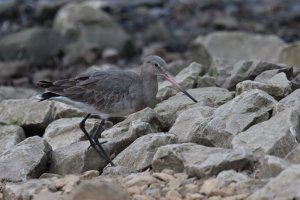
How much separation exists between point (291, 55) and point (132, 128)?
4866 millimetres

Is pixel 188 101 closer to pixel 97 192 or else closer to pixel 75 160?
pixel 75 160

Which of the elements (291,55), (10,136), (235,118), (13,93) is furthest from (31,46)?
(235,118)

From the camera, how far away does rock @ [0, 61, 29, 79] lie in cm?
1858

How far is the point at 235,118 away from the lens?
8.26 m

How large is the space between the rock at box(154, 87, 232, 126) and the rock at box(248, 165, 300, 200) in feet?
10.1

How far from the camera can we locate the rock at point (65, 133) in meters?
9.55

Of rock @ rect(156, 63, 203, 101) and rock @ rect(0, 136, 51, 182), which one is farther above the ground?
rock @ rect(0, 136, 51, 182)

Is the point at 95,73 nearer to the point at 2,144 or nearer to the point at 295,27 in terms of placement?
the point at 2,144

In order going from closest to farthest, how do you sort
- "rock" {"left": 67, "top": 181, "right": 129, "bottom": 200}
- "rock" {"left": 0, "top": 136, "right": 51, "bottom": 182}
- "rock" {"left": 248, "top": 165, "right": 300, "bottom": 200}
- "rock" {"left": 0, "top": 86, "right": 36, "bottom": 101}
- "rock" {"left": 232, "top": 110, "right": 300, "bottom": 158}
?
"rock" {"left": 248, "top": 165, "right": 300, "bottom": 200}
"rock" {"left": 67, "top": 181, "right": 129, "bottom": 200}
"rock" {"left": 232, "top": 110, "right": 300, "bottom": 158}
"rock" {"left": 0, "top": 136, "right": 51, "bottom": 182}
"rock" {"left": 0, "top": 86, "right": 36, "bottom": 101}

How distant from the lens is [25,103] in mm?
10602

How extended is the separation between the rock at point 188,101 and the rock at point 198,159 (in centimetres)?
183

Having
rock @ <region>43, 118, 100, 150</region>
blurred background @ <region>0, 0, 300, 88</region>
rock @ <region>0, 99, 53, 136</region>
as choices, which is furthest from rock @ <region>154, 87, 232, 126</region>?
blurred background @ <region>0, 0, 300, 88</region>

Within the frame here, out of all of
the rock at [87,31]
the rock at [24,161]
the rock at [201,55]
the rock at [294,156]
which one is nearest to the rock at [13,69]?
the rock at [87,31]

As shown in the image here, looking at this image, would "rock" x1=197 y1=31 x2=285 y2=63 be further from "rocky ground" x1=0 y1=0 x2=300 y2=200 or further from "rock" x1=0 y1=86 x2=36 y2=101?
"rock" x1=0 y1=86 x2=36 y2=101
